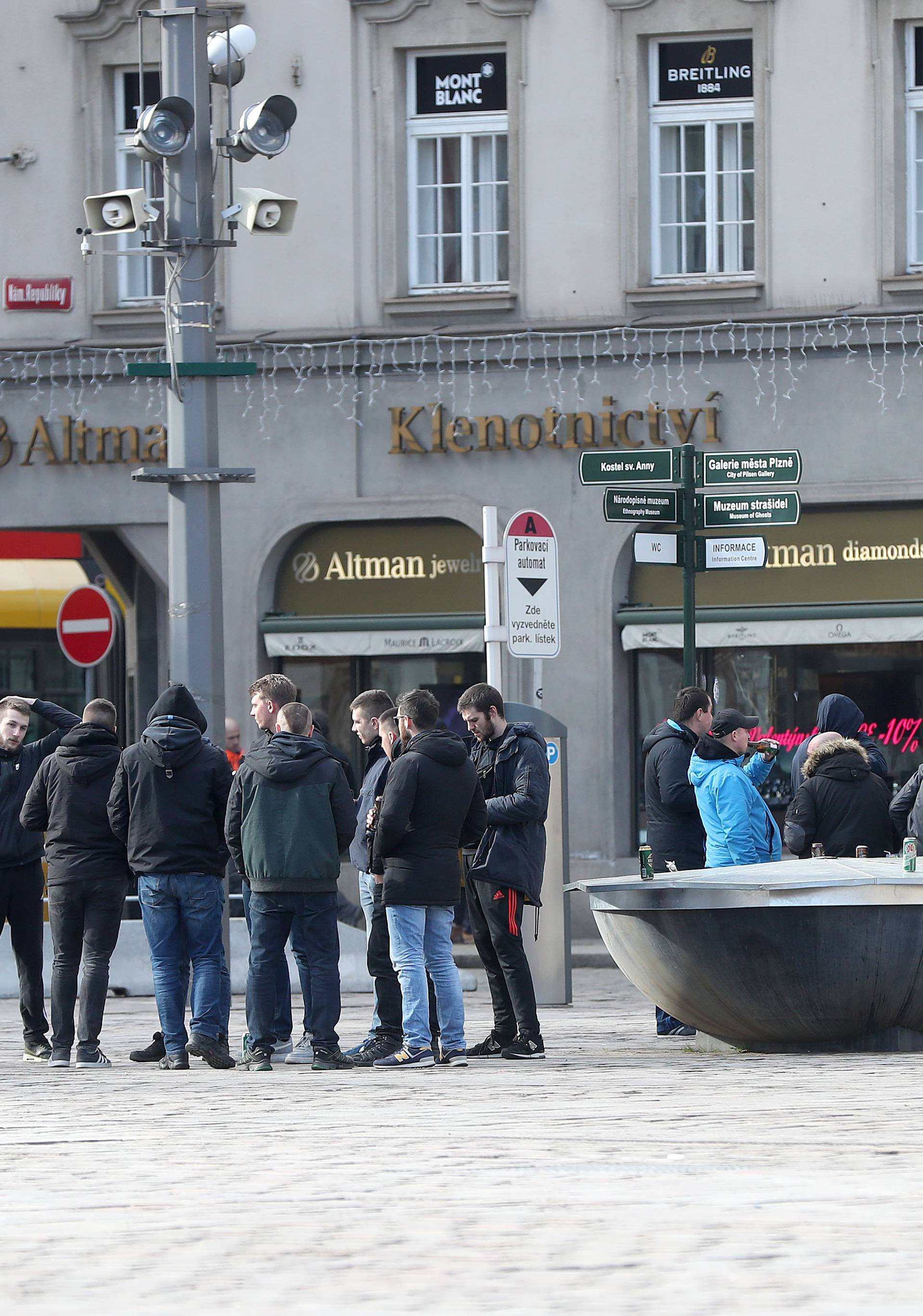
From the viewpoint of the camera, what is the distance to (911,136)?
1959cm

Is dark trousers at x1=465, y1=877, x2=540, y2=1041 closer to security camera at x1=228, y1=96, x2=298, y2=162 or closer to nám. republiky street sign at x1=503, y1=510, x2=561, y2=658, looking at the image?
nám. republiky street sign at x1=503, y1=510, x2=561, y2=658

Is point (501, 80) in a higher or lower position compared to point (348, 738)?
higher

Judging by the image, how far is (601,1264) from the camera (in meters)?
5.91

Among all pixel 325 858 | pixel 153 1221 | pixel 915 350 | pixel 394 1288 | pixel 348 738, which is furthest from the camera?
pixel 348 738

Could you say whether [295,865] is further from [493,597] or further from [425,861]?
[493,597]

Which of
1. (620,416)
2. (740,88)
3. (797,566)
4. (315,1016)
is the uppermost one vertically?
(740,88)

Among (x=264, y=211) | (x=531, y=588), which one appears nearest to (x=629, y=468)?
(x=531, y=588)

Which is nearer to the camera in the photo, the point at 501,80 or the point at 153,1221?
the point at 153,1221

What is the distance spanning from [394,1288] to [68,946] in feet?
20.4

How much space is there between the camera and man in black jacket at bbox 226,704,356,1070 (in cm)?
1104

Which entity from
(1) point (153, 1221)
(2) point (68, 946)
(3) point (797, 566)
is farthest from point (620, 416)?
(1) point (153, 1221)

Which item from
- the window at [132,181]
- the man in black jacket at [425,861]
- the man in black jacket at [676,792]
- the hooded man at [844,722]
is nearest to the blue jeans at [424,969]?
the man in black jacket at [425,861]

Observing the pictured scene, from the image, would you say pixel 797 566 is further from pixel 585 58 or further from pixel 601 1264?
pixel 601 1264

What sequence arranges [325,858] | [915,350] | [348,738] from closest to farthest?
[325,858], [915,350], [348,738]
